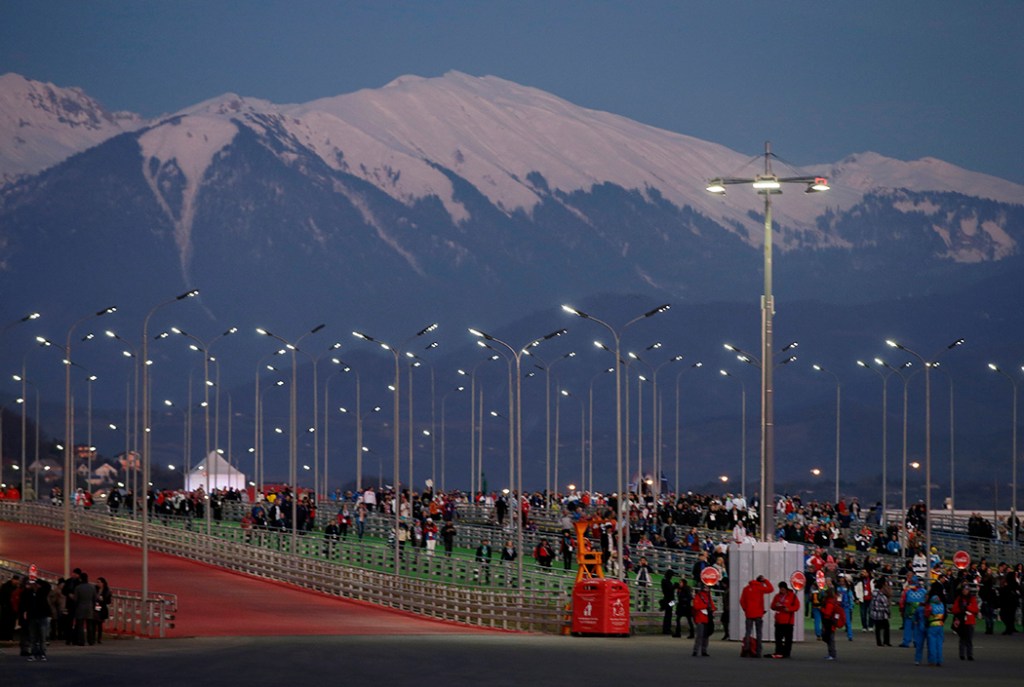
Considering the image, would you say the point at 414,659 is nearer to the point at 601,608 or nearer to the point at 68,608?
the point at 68,608

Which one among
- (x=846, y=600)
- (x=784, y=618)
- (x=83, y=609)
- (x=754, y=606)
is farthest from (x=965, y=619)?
(x=83, y=609)

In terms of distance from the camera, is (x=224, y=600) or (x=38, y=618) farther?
(x=224, y=600)

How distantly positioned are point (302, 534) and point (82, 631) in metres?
30.7

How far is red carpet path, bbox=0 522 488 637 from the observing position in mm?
40312

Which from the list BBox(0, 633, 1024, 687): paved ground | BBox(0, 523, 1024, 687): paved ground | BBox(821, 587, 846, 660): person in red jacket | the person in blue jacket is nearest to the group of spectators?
BBox(0, 633, 1024, 687): paved ground

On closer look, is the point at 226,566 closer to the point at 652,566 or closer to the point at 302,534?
the point at 302,534

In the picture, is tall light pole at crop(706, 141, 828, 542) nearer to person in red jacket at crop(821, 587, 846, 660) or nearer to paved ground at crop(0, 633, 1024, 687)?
person in red jacket at crop(821, 587, 846, 660)

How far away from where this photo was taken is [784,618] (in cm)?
3189

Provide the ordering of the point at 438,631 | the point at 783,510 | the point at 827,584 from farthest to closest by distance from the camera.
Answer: the point at 783,510, the point at 438,631, the point at 827,584

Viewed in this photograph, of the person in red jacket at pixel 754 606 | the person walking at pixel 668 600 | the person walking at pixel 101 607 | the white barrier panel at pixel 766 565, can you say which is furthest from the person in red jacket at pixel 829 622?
the person walking at pixel 101 607

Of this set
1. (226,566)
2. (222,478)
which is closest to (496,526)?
(226,566)

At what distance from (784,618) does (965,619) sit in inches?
139

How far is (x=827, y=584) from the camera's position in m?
35.9

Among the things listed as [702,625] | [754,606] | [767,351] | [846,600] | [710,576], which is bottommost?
[846,600]
